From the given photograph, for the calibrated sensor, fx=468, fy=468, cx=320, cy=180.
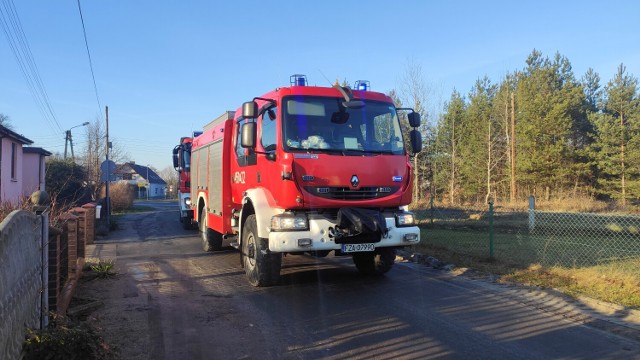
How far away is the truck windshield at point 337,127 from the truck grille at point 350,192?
0.60 meters

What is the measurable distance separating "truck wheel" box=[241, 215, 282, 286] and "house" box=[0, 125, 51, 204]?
11.7 meters

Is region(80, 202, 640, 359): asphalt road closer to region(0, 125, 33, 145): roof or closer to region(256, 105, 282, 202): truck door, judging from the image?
region(256, 105, 282, 202): truck door

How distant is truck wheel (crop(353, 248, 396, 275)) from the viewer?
27.3 feet

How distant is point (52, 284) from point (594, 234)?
16289 mm

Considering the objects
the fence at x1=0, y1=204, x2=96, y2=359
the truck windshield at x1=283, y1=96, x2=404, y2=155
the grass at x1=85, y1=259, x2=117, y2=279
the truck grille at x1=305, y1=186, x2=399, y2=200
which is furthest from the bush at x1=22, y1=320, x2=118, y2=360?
the grass at x1=85, y1=259, x2=117, y2=279

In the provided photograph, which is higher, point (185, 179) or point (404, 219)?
point (185, 179)

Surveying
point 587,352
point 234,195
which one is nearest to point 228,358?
point 587,352

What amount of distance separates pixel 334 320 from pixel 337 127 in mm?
3134

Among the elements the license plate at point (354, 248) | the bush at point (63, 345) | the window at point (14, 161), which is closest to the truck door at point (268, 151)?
the license plate at point (354, 248)

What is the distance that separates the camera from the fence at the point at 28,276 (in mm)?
3197

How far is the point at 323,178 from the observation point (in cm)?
701

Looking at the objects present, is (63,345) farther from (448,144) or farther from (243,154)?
(448,144)

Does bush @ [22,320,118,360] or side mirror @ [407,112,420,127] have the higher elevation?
side mirror @ [407,112,420,127]

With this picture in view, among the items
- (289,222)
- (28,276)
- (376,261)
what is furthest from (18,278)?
(376,261)
